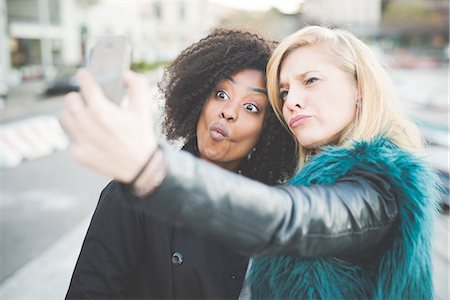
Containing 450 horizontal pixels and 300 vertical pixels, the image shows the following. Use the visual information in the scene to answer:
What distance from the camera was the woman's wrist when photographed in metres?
0.77

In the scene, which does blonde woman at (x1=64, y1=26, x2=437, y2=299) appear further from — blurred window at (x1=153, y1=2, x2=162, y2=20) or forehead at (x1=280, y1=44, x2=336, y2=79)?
blurred window at (x1=153, y1=2, x2=162, y2=20)

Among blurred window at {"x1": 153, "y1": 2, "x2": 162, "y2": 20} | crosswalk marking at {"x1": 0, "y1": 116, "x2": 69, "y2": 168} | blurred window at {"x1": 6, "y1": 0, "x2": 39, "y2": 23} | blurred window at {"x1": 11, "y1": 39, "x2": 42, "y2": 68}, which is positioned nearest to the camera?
crosswalk marking at {"x1": 0, "y1": 116, "x2": 69, "y2": 168}

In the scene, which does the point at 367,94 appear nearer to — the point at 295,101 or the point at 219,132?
the point at 295,101

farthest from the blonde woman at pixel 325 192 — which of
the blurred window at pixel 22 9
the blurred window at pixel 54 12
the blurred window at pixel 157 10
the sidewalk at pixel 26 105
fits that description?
the blurred window at pixel 157 10

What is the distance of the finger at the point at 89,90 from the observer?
73 cm

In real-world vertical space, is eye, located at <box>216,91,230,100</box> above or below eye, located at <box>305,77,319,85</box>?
below

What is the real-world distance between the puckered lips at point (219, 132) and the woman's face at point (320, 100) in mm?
280

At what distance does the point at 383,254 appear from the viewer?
115 cm

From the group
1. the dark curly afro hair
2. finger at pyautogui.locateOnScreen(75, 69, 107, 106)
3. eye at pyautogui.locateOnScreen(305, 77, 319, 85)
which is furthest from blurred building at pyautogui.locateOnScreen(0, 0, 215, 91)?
finger at pyautogui.locateOnScreen(75, 69, 107, 106)

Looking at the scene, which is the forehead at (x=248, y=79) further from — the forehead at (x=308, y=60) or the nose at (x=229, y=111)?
the forehead at (x=308, y=60)

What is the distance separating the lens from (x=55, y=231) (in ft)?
15.8

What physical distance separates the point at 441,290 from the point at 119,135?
3.15 meters

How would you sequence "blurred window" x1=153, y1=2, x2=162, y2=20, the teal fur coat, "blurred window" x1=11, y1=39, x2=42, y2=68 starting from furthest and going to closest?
1. "blurred window" x1=153, y1=2, x2=162, y2=20
2. "blurred window" x1=11, y1=39, x2=42, y2=68
3. the teal fur coat

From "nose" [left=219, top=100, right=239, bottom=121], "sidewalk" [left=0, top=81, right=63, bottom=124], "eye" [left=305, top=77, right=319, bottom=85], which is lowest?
"sidewalk" [left=0, top=81, right=63, bottom=124]
